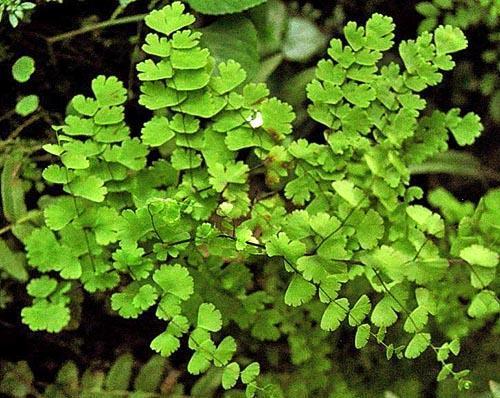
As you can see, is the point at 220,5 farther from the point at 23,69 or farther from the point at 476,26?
the point at 476,26

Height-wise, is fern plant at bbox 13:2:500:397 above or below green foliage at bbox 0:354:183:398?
above

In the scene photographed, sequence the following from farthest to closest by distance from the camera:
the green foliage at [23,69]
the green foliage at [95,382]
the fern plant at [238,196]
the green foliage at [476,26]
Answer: the green foliage at [476,26] < the green foliage at [95,382] < the green foliage at [23,69] < the fern plant at [238,196]

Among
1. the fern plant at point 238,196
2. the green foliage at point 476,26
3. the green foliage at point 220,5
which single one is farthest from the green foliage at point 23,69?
the green foliage at point 476,26

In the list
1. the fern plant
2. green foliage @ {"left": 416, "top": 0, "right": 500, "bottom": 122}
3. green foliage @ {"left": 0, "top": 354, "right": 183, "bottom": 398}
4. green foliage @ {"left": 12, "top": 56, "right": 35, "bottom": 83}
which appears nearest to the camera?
the fern plant

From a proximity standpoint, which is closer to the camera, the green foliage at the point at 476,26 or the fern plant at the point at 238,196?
the fern plant at the point at 238,196

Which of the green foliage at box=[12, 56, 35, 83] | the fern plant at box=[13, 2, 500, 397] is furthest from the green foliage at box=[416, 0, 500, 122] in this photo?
the green foliage at box=[12, 56, 35, 83]

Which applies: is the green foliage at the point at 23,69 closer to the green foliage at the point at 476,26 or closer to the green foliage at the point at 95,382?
the green foliage at the point at 95,382

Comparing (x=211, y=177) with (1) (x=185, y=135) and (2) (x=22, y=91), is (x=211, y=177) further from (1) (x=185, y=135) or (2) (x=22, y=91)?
(2) (x=22, y=91)

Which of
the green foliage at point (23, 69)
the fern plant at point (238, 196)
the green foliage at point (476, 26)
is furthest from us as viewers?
the green foliage at point (476, 26)

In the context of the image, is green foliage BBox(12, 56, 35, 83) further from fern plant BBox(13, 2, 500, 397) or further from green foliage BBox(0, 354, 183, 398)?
green foliage BBox(0, 354, 183, 398)

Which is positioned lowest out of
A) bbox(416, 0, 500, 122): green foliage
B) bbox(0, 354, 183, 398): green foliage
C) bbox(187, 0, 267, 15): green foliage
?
bbox(0, 354, 183, 398): green foliage
